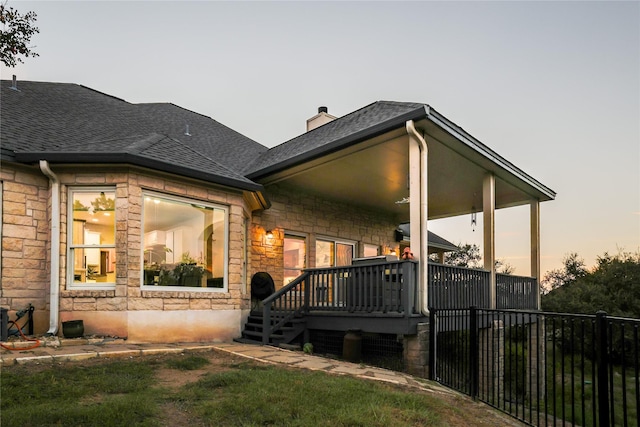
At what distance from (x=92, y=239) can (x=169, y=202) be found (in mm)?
1370

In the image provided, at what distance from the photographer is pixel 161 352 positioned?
20.4ft

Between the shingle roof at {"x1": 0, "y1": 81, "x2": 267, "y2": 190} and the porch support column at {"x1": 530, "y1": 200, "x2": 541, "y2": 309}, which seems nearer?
the shingle roof at {"x1": 0, "y1": 81, "x2": 267, "y2": 190}

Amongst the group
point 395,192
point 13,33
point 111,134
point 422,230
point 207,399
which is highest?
point 13,33

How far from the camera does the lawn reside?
3355mm

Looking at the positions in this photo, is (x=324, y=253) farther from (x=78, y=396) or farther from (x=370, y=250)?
(x=78, y=396)

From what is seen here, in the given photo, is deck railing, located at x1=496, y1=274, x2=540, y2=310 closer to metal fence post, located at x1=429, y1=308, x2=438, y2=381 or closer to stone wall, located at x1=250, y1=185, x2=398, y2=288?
metal fence post, located at x1=429, y1=308, x2=438, y2=381

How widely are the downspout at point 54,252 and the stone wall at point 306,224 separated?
416 cm

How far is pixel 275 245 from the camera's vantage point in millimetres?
10750

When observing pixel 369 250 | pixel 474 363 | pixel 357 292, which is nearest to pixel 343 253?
pixel 369 250

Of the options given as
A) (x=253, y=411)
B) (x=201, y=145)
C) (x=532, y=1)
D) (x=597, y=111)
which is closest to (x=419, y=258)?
(x=253, y=411)

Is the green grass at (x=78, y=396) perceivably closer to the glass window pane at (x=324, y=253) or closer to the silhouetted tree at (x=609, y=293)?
the glass window pane at (x=324, y=253)

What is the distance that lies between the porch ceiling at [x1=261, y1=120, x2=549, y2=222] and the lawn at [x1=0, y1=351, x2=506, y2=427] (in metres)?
4.20

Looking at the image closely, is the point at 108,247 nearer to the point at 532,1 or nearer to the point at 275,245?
the point at 275,245

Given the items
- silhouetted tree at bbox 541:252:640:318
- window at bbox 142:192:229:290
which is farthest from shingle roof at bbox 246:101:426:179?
silhouetted tree at bbox 541:252:640:318
